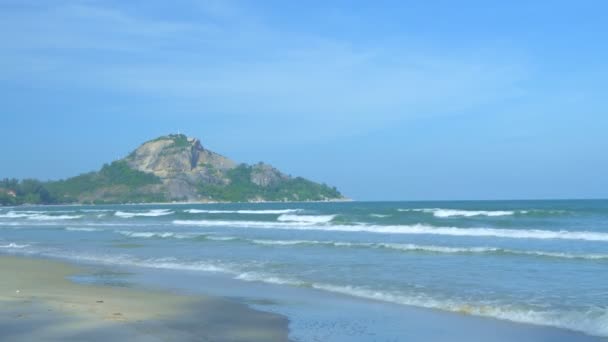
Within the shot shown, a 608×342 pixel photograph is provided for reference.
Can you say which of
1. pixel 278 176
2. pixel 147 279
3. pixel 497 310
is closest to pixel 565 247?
pixel 497 310

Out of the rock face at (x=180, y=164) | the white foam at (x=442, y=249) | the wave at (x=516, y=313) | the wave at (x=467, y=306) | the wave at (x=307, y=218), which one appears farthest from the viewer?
the rock face at (x=180, y=164)

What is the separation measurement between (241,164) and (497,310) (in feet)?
430

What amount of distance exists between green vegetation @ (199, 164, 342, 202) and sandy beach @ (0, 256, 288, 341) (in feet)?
355

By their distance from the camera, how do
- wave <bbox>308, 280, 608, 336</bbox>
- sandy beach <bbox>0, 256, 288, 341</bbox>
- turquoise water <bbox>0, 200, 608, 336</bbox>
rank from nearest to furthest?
sandy beach <bbox>0, 256, 288, 341</bbox> → wave <bbox>308, 280, 608, 336</bbox> → turquoise water <bbox>0, 200, 608, 336</bbox>

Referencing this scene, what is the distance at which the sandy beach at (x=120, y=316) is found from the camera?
26.2ft

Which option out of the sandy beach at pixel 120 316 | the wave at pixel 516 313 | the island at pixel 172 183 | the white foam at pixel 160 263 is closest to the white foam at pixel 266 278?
the white foam at pixel 160 263

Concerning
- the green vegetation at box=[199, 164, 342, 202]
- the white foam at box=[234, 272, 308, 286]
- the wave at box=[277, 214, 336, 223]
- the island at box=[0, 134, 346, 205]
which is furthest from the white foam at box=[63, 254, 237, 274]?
the green vegetation at box=[199, 164, 342, 202]

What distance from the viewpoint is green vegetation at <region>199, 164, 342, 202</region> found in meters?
121

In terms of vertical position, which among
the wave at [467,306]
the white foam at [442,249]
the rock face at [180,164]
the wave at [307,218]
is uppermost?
the rock face at [180,164]

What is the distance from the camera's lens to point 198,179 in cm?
12462

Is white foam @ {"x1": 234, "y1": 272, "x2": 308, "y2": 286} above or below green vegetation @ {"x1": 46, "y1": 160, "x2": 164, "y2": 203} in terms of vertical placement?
below

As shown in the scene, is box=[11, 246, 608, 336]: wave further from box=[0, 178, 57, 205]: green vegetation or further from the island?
box=[0, 178, 57, 205]: green vegetation

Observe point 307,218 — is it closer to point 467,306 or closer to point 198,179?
point 467,306

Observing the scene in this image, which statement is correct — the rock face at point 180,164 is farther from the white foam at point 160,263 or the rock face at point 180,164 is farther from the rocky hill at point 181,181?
the white foam at point 160,263
